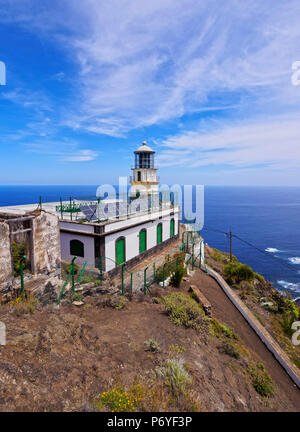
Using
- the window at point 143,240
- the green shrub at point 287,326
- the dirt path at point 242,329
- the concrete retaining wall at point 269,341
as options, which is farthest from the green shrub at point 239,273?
the window at point 143,240

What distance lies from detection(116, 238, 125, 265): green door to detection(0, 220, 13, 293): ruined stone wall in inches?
331

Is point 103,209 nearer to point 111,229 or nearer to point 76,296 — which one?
point 111,229

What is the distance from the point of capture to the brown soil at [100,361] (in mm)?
4508

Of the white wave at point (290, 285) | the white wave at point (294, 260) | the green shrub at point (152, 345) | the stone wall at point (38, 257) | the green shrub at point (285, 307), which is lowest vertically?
the white wave at point (290, 285)

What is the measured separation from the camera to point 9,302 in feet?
23.3

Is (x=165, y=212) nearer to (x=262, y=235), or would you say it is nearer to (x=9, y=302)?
(x=9, y=302)

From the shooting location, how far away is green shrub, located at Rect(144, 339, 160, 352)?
6.74 metres

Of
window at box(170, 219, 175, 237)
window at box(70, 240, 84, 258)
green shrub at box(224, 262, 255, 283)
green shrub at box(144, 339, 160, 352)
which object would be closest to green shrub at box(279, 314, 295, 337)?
green shrub at box(224, 262, 255, 283)

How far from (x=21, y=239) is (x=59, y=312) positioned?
322cm

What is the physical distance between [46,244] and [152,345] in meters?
5.36

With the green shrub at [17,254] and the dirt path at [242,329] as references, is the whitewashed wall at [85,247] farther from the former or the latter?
the dirt path at [242,329]

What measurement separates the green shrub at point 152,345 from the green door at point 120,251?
846 centimetres
